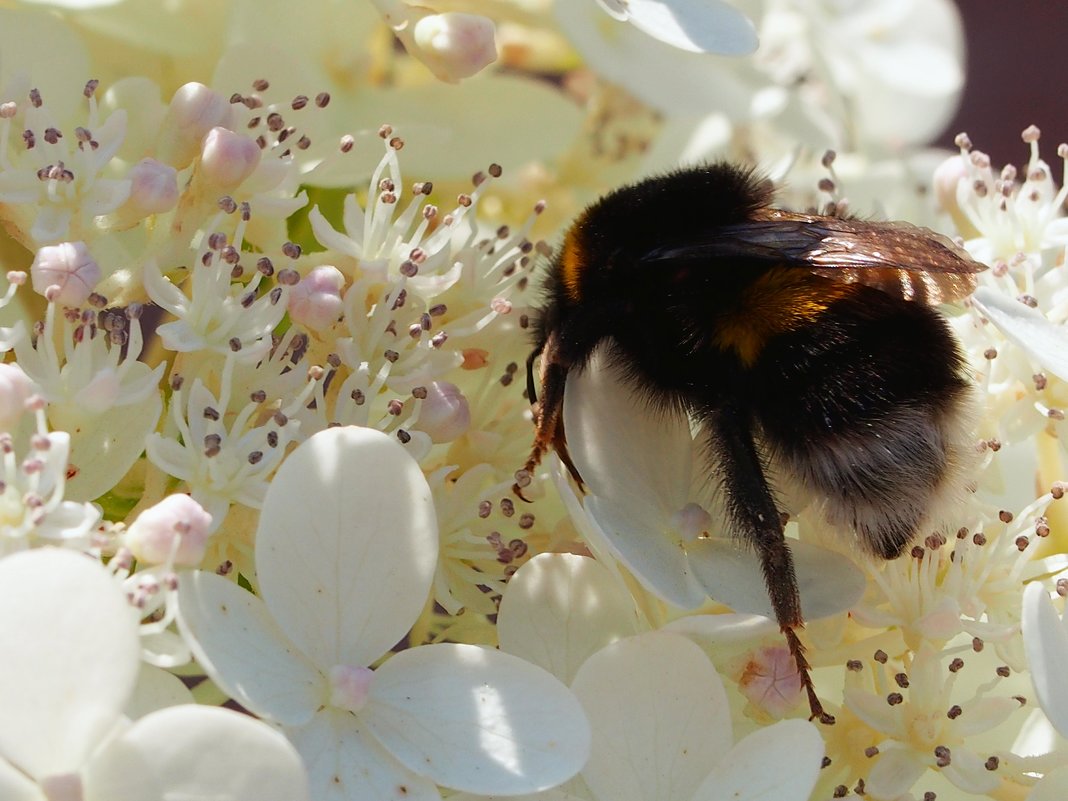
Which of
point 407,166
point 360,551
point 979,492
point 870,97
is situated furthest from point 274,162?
point 870,97

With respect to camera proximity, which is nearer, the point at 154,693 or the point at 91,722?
the point at 91,722

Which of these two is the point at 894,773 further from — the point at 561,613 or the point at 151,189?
the point at 151,189

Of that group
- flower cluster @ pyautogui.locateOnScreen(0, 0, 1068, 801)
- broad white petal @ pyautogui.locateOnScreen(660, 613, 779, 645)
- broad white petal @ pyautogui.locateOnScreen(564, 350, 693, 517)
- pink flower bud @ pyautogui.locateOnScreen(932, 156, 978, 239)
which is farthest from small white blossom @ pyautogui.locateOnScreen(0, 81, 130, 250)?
pink flower bud @ pyautogui.locateOnScreen(932, 156, 978, 239)

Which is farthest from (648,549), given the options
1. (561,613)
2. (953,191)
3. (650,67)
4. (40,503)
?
(650,67)

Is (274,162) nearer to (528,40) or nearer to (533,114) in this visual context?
(533,114)

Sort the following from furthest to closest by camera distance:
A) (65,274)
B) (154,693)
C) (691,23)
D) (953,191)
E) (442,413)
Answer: (953,191), (691,23), (442,413), (65,274), (154,693)

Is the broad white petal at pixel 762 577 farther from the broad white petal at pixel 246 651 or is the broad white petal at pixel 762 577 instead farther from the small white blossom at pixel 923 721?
the broad white petal at pixel 246 651

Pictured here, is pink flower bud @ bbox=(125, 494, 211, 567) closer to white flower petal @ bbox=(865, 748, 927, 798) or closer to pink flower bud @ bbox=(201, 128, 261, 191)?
pink flower bud @ bbox=(201, 128, 261, 191)
